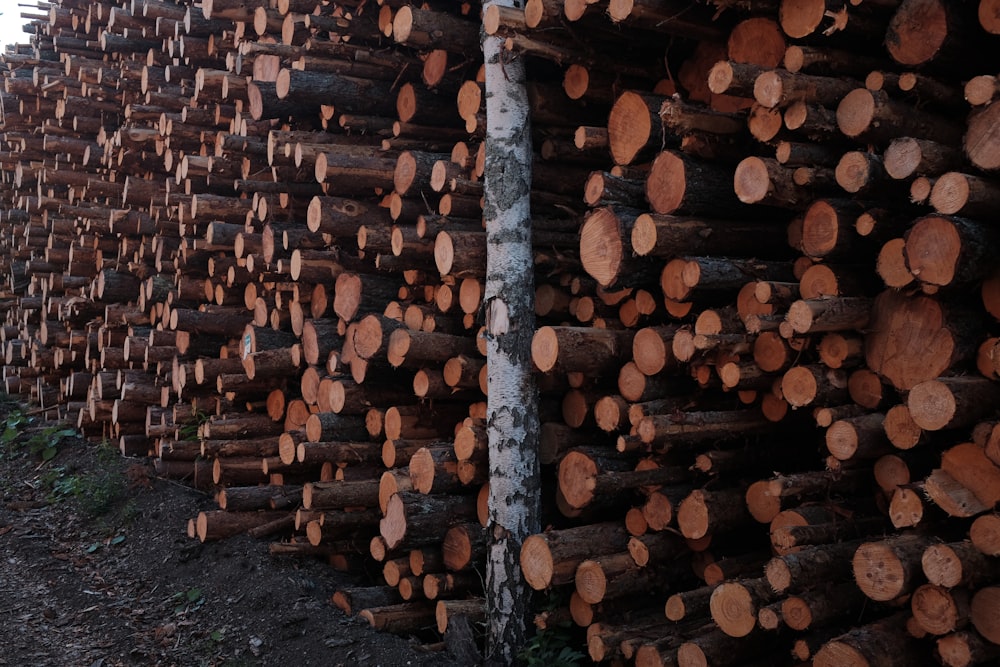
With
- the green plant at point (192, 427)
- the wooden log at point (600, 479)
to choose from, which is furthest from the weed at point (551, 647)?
the green plant at point (192, 427)

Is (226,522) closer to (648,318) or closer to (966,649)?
(648,318)

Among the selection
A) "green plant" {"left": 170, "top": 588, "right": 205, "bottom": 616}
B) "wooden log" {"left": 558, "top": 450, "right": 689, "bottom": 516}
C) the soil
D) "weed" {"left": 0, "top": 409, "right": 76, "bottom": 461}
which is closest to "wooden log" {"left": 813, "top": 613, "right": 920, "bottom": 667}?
"wooden log" {"left": 558, "top": 450, "right": 689, "bottom": 516}

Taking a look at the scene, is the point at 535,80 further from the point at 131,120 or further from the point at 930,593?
the point at 131,120

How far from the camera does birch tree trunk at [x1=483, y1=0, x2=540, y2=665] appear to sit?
164 inches

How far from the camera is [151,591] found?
5.51 meters

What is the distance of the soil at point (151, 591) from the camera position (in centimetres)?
457

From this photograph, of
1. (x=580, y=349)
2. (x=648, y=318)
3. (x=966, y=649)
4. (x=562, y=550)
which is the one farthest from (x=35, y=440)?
(x=966, y=649)

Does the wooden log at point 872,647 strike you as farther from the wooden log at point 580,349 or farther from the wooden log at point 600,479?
the wooden log at point 580,349

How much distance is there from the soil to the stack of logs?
0.66ft

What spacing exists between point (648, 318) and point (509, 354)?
0.67 metres

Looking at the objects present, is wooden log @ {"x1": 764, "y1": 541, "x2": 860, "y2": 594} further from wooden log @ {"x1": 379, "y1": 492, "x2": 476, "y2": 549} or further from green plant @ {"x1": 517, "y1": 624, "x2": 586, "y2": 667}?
wooden log @ {"x1": 379, "y1": 492, "x2": 476, "y2": 549}

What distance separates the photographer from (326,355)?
548 cm

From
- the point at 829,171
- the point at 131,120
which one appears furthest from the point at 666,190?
the point at 131,120

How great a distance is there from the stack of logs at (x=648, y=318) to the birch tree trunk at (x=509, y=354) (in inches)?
6.8
